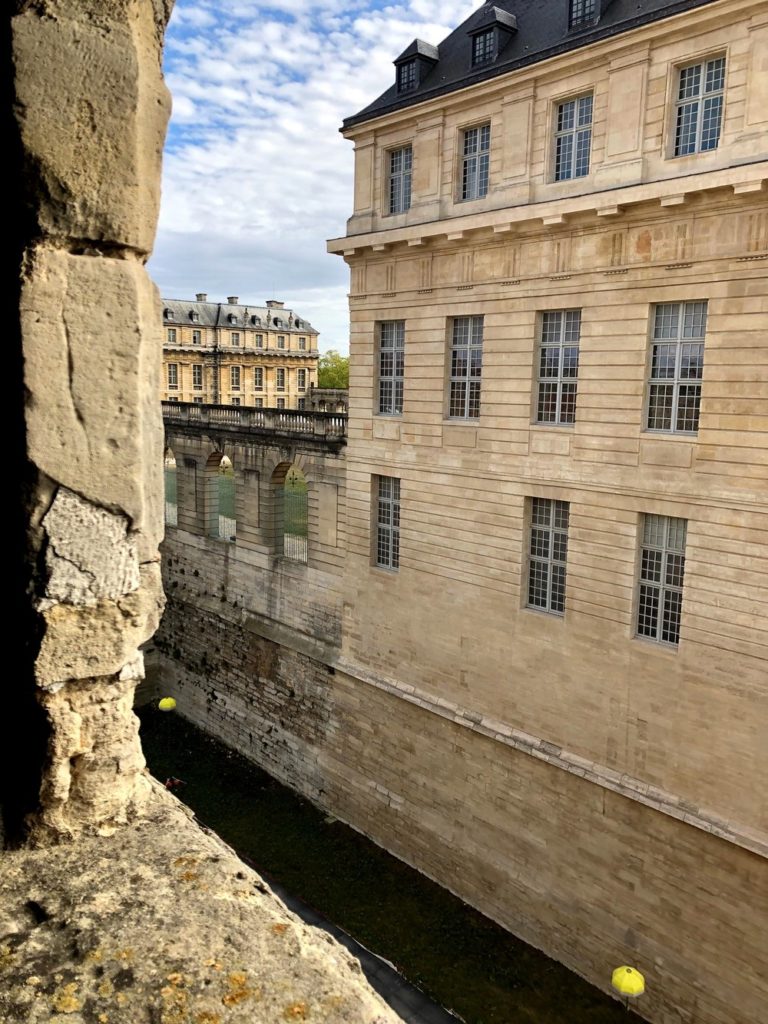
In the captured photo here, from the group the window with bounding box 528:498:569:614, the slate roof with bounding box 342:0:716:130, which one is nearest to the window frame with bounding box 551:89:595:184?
the slate roof with bounding box 342:0:716:130

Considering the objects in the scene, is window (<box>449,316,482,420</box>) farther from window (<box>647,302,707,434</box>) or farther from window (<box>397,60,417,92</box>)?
window (<box>397,60,417,92</box>)

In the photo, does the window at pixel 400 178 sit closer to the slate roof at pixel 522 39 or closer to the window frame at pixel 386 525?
the slate roof at pixel 522 39

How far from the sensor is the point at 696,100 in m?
12.4

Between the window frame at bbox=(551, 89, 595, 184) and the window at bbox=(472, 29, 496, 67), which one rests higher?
the window at bbox=(472, 29, 496, 67)

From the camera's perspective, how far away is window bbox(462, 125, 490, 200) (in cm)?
1536

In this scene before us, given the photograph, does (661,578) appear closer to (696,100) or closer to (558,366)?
(558,366)

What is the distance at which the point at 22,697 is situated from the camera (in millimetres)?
3809

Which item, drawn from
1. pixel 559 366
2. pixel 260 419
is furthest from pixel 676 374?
pixel 260 419

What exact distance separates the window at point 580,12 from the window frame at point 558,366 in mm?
4778

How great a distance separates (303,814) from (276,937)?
17.2 meters

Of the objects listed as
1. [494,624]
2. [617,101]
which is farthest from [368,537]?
[617,101]

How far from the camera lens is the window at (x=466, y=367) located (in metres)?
15.7

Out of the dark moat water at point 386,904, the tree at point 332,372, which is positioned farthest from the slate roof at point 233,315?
the dark moat water at point 386,904

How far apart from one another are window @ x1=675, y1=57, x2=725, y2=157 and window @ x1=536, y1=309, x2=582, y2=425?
3012 millimetres
